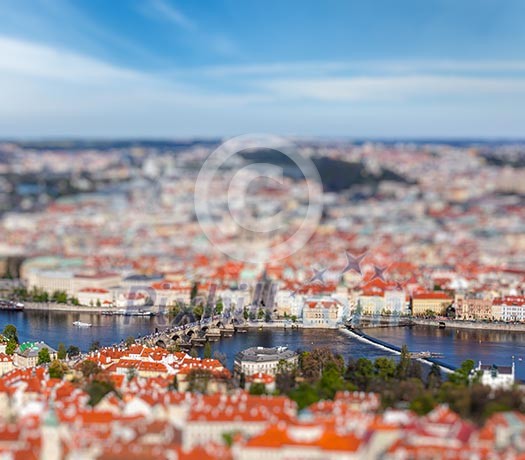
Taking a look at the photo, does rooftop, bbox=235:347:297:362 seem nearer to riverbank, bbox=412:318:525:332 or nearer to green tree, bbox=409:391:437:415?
green tree, bbox=409:391:437:415

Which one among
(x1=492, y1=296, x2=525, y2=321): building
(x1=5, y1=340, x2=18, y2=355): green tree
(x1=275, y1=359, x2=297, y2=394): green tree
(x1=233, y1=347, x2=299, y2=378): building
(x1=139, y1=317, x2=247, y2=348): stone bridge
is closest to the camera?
(x1=275, y1=359, x2=297, y2=394): green tree

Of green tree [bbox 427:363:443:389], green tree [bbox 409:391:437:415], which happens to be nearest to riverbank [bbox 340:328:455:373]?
green tree [bbox 427:363:443:389]


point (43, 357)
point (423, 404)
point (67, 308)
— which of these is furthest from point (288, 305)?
point (423, 404)

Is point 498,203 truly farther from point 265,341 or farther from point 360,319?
point 265,341

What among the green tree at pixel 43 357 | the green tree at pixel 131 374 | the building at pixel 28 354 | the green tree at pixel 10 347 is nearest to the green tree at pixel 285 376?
the green tree at pixel 131 374

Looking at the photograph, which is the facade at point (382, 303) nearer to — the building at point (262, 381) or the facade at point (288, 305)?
the facade at point (288, 305)

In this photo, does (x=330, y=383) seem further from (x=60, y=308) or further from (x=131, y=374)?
(x=60, y=308)

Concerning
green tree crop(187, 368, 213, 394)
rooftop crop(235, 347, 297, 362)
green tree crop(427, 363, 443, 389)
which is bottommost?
green tree crop(187, 368, 213, 394)
